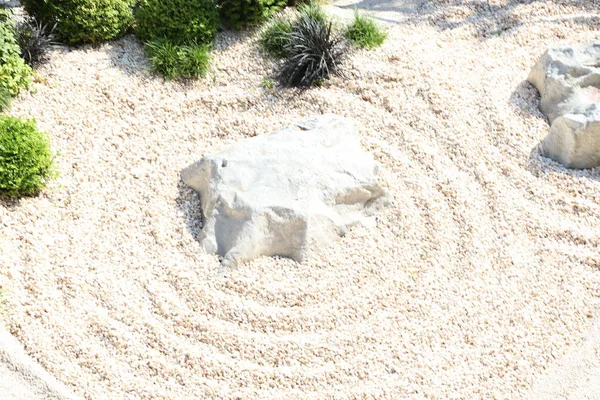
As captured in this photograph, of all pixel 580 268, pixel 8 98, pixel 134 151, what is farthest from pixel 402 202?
pixel 8 98

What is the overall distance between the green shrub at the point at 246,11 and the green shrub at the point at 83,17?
1.09 metres

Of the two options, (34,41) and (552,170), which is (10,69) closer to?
(34,41)

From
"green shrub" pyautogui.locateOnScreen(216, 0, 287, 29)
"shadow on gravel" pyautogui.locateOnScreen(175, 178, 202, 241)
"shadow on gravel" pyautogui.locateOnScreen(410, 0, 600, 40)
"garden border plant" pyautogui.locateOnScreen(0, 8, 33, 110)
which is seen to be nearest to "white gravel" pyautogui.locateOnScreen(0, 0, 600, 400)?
"shadow on gravel" pyautogui.locateOnScreen(175, 178, 202, 241)

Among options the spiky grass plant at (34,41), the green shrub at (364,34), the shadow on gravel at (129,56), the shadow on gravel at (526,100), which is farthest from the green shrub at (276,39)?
the shadow on gravel at (526,100)

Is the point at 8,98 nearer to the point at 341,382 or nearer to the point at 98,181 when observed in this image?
the point at 98,181

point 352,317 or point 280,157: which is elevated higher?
point 280,157

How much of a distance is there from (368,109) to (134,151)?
7.95 feet

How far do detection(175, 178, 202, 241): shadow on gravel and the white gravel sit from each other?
0.02 m

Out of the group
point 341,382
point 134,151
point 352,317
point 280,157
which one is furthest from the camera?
point 134,151

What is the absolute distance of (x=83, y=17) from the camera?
7.85 meters

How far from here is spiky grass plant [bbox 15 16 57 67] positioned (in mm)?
7660

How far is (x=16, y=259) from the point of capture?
607 centimetres

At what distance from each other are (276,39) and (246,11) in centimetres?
48

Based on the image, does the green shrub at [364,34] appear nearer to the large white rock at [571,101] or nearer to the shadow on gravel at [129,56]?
the large white rock at [571,101]
